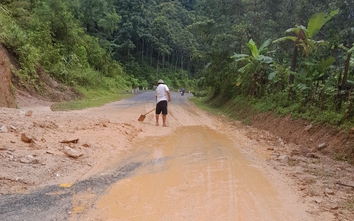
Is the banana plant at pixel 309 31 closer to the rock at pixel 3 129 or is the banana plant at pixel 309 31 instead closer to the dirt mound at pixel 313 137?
the dirt mound at pixel 313 137

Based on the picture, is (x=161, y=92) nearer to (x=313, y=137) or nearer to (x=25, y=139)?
(x=313, y=137)

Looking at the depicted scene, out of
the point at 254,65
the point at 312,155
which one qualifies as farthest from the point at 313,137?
the point at 254,65

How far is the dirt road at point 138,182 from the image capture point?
3934 mm

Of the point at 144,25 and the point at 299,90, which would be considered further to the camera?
the point at 144,25

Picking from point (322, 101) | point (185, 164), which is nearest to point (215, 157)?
point (185, 164)

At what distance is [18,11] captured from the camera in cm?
2238

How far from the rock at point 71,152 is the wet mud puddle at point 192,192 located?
1156 millimetres

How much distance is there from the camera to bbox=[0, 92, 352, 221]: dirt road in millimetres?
3934

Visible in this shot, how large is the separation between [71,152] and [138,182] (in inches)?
69.8

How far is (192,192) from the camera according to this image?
465 centimetres

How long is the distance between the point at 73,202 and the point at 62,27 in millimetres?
25828

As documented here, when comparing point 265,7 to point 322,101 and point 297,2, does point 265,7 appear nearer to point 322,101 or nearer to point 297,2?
point 297,2

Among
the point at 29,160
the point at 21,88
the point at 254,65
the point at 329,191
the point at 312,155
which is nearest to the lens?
the point at 329,191

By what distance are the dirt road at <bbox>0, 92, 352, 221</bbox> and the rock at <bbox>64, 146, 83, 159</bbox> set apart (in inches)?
3.4
